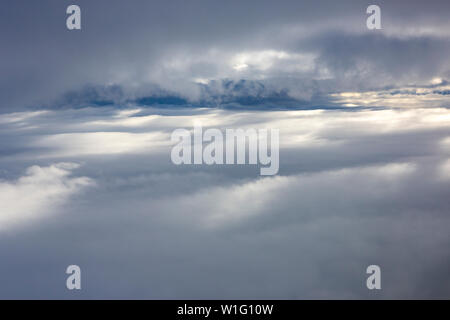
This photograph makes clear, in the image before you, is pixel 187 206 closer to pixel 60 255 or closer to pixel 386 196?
pixel 60 255

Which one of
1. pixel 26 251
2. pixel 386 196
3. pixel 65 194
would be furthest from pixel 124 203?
pixel 386 196

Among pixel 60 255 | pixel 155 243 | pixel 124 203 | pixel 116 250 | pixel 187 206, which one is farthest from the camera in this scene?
pixel 124 203

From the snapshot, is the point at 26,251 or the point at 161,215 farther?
the point at 161,215

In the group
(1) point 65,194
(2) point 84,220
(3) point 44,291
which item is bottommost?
(3) point 44,291

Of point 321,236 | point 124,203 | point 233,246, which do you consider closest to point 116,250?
point 124,203

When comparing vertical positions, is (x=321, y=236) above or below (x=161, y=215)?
below

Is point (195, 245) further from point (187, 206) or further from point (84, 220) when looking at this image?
point (84, 220)

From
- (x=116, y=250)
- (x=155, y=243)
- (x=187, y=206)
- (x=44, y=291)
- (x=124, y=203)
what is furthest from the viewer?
(x=124, y=203)

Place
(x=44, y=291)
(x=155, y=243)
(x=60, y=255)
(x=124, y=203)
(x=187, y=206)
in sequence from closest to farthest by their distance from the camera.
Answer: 1. (x=44, y=291)
2. (x=60, y=255)
3. (x=155, y=243)
4. (x=187, y=206)
5. (x=124, y=203)

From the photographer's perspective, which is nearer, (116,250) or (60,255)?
(60,255)
